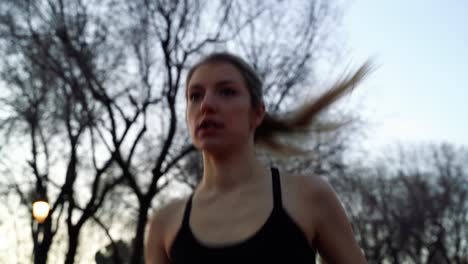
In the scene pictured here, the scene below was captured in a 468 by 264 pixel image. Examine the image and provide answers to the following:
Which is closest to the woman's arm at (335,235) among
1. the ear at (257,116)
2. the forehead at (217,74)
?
the ear at (257,116)

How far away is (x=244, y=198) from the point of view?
1.56 meters

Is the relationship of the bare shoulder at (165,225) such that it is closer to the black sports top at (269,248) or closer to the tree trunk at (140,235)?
the black sports top at (269,248)

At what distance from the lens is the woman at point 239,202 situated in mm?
1400

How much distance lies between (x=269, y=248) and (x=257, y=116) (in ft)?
1.72

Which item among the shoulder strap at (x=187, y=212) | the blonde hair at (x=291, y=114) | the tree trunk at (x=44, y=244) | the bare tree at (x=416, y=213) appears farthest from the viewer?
the bare tree at (x=416, y=213)

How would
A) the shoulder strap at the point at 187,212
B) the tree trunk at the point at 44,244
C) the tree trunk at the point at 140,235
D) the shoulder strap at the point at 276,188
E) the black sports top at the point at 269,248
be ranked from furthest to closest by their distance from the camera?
the tree trunk at the point at 44,244 < the tree trunk at the point at 140,235 < the shoulder strap at the point at 187,212 < the shoulder strap at the point at 276,188 < the black sports top at the point at 269,248

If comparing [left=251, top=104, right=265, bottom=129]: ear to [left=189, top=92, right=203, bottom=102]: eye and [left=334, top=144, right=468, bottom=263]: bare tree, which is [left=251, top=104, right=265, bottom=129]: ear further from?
[left=334, top=144, right=468, bottom=263]: bare tree

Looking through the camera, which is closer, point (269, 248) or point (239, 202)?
point (269, 248)

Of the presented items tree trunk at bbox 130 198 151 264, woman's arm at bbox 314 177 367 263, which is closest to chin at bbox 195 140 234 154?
woman's arm at bbox 314 177 367 263

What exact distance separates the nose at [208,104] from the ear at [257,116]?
0.19m

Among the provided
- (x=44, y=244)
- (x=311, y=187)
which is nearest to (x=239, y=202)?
(x=311, y=187)

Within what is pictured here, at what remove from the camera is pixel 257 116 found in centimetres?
173

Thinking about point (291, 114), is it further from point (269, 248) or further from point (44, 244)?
point (44, 244)

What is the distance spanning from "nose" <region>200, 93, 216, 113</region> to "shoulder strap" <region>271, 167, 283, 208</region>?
0.97 feet
